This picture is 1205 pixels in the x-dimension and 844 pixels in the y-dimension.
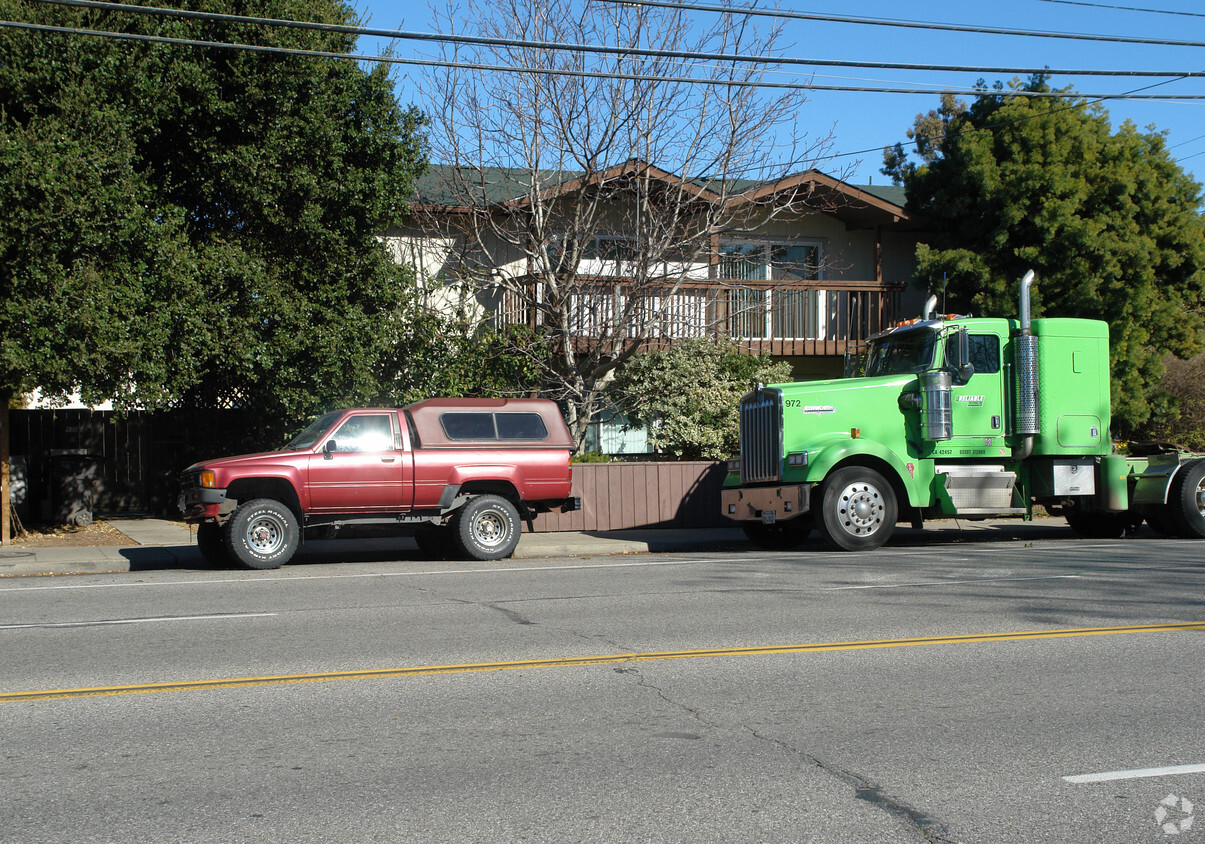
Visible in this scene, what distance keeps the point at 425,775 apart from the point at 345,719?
3.68 feet

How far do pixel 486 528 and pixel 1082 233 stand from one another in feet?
47.4

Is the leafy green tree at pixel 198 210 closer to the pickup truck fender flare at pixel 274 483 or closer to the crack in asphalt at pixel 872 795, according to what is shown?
the pickup truck fender flare at pixel 274 483

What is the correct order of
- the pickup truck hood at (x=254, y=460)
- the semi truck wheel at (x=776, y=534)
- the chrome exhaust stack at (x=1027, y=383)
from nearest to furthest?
the pickup truck hood at (x=254, y=460) → the chrome exhaust stack at (x=1027, y=383) → the semi truck wheel at (x=776, y=534)

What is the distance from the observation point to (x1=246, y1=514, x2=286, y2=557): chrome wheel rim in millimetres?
13312

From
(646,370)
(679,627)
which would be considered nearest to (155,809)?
(679,627)

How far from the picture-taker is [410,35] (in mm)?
13398

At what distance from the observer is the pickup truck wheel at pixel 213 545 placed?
1378 centimetres

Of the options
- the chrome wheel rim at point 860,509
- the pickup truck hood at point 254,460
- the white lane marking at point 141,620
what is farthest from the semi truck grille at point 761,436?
the white lane marking at point 141,620

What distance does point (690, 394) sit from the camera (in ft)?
63.8

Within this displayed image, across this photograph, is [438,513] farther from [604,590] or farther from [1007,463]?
[1007,463]

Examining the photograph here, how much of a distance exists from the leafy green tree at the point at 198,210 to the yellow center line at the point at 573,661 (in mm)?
8385

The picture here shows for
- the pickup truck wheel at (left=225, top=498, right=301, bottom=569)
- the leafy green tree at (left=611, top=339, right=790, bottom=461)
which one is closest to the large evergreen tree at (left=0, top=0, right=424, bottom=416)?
the pickup truck wheel at (left=225, top=498, right=301, bottom=569)

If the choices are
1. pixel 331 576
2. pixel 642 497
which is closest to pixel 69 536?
pixel 331 576

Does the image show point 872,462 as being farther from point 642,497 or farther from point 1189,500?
point 1189,500
